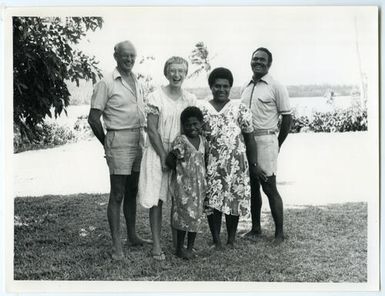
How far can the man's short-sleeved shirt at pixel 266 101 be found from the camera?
13.2 feet

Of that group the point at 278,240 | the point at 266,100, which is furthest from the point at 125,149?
the point at 278,240

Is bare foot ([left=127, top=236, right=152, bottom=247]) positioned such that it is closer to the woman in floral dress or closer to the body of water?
the woman in floral dress

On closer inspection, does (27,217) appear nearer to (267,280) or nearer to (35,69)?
(35,69)

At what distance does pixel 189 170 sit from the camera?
3.83 meters

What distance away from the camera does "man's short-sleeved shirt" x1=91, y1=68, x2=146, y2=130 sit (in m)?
3.95

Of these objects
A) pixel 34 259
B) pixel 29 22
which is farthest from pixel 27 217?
pixel 29 22

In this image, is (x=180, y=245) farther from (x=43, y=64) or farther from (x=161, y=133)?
(x=43, y=64)

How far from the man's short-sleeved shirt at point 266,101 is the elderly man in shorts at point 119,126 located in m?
0.78

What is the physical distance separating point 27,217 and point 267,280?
183 cm

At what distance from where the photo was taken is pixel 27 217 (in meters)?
4.16

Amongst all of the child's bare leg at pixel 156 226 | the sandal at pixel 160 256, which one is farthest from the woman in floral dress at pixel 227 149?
the sandal at pixel 160 256

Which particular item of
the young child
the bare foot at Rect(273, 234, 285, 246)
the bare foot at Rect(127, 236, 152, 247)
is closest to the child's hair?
the young child

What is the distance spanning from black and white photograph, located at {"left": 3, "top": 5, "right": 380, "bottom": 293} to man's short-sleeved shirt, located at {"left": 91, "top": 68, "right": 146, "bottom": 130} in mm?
11

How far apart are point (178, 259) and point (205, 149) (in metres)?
0.82
